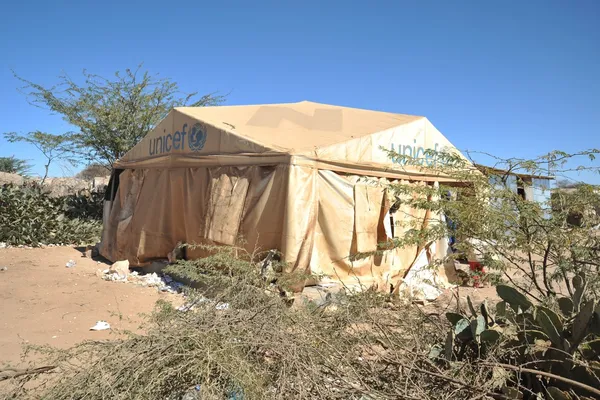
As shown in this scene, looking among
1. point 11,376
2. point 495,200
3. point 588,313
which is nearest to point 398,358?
point 588,313

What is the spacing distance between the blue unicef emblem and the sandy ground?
7.87 ft

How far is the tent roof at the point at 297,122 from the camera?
20.9 ft

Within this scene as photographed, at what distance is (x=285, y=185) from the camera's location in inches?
228

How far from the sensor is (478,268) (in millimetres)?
6984

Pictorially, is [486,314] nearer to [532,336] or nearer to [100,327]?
[532,336]

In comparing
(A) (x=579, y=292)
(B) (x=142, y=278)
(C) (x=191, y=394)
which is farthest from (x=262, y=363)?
(B) (x=142, y=278)

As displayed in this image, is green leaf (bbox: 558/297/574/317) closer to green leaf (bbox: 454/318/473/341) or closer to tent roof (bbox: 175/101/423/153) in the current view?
green leaf (bbox: 454/318/473/341)

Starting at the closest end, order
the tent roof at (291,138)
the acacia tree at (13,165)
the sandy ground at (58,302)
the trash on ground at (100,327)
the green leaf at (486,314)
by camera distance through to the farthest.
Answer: the green leaf at (486,314), the sandy ground at (58,302), the trash on ground at (100,327), the tent roof at (291,138), the acacia tree at (13,165)

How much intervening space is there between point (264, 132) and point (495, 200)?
410 cm

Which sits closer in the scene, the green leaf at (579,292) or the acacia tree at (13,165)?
the green leaf at (579,292)

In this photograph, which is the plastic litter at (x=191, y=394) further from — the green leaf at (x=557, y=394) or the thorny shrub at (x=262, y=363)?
the green leaf at (x=557, y=394)

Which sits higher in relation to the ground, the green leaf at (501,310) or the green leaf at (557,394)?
the green leaf at (501,310)

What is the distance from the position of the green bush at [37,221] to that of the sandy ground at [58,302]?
141 cm

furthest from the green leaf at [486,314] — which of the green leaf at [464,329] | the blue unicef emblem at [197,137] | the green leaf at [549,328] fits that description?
the blue unicef emblem at [197,137]
